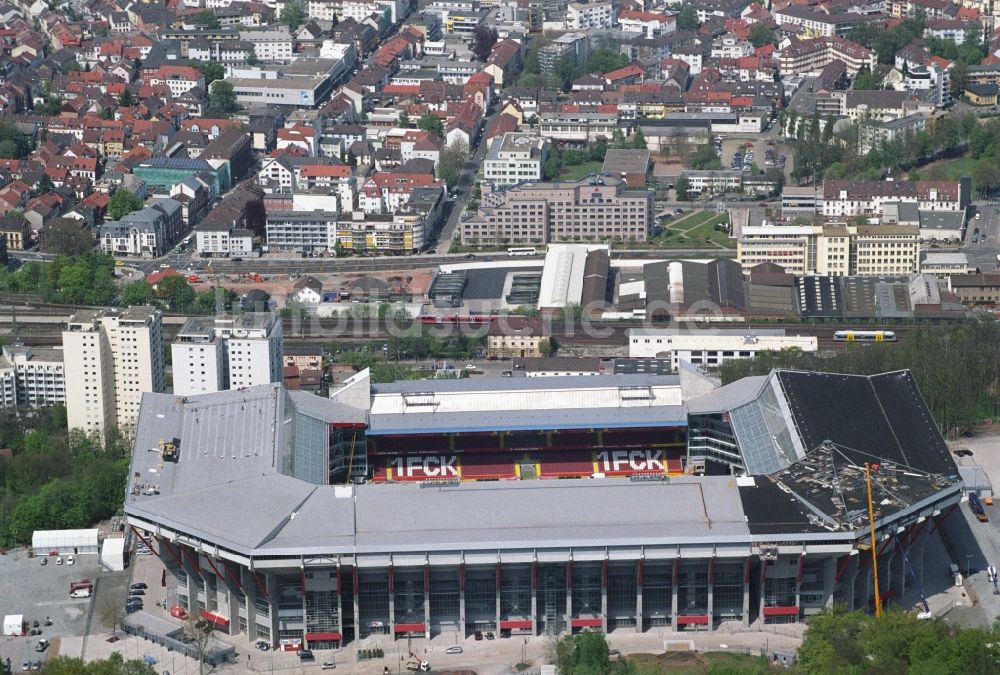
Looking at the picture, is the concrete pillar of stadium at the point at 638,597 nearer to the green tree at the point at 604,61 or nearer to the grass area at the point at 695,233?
the grass area at the point at 695,233

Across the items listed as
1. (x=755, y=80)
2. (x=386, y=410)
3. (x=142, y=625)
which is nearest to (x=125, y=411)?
(x=386, y=410)

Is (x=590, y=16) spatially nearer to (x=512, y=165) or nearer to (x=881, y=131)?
(x=881, y=131)

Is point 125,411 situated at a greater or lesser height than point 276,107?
lesser

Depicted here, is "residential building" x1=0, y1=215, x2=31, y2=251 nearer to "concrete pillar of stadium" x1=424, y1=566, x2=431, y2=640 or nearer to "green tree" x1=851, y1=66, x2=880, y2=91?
"concrete pillar of stadium" x1=424, y1=566, x2=431, y2=640

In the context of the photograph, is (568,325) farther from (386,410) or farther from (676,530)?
(676,530)

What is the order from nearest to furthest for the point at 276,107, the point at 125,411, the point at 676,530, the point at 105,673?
the point at 105,673 → the point at 676,530 → the point at 125,411 → the point at 276,107

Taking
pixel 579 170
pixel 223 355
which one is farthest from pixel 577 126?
pixel 223 355
